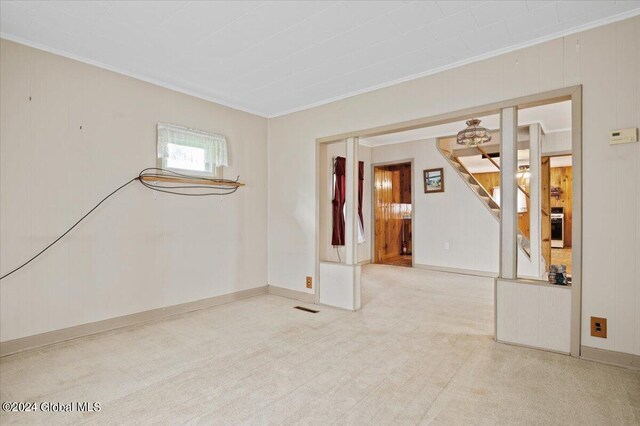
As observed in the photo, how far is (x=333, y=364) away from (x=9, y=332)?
2.59 m

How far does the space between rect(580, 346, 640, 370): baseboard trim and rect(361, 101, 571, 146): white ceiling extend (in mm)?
2980

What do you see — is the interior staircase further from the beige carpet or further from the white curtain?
the white curtain

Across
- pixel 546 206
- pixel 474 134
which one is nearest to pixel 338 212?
pixel 474 134

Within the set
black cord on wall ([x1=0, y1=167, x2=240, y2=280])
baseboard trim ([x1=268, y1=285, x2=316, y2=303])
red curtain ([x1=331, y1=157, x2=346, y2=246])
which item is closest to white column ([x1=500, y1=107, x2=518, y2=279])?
baseboard trim ([x1=268, y1=285, x2=316, y2=303])

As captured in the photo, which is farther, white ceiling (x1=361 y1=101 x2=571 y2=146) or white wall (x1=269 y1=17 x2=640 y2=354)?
white ceiling (x1=361 y1=101 x2=571 y2=146)

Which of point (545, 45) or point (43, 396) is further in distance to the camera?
point (545, 45)

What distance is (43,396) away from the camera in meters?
2.06

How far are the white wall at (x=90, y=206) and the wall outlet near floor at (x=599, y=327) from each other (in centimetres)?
368

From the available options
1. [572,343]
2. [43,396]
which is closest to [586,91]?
[572,343]

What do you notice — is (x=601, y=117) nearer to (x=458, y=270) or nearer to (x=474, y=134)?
(x=474, y=134)

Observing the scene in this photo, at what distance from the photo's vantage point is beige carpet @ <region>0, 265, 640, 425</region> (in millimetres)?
1858

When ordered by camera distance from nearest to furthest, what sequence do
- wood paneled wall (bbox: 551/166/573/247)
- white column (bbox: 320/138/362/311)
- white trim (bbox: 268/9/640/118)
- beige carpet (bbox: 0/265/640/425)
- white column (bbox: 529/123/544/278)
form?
beige carpet (bbox: 0/265/640/425) → white trim (bbox: 268/9/640/118) → white column (bbox: 320/138/362/311) → white column (bbox: 529/123/544/278) → wood paneled wall (bbox: 551/166/573/247)

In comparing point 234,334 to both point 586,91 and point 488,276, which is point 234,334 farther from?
point 488,276

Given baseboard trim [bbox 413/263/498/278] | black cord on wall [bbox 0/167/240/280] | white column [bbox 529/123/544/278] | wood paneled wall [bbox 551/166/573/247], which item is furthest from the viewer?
wood paneled wall [bbox 551/166/573/247]
